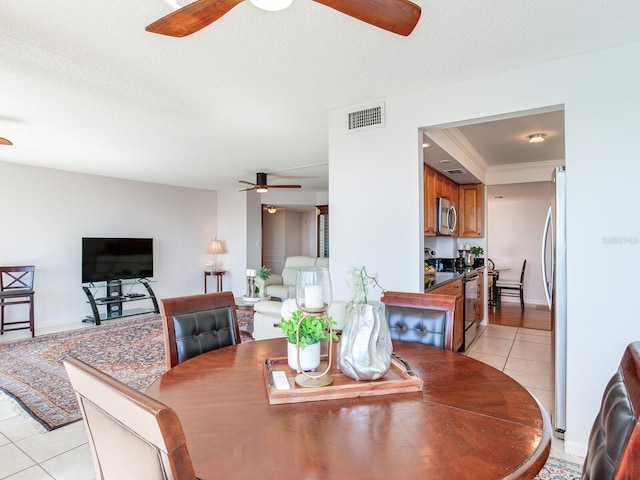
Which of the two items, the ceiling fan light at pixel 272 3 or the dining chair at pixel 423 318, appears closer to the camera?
the ceiling fan light at pixel 272 3

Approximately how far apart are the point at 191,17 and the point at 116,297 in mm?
5776

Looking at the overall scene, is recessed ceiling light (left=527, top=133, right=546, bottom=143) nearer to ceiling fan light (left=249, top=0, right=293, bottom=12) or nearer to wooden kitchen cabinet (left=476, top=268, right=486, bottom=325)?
wooden kitchen cabinet (left=476, top=268, right=486, bottom=325)

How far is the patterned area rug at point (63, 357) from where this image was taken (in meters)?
2.79

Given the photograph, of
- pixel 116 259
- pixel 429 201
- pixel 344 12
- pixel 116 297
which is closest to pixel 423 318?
pixel 344 12

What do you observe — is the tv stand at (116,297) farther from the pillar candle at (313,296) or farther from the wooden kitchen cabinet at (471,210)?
the pillar candle at (313,296)

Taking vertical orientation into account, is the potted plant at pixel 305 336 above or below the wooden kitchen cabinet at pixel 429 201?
below

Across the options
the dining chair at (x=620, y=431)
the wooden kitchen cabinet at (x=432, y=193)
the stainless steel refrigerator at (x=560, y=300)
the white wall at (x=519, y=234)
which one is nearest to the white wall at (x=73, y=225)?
the wooden kitchen cabinet at (x=432, y=193)

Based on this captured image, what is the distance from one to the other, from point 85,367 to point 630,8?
2766 millimetres

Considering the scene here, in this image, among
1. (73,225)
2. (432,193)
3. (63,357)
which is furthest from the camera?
(73,225)

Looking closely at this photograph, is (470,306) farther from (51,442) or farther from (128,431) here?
(128,431)

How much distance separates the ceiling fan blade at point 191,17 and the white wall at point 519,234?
6.78m

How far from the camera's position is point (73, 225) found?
589 cm

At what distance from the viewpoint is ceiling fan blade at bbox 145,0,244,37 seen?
4.55 feet

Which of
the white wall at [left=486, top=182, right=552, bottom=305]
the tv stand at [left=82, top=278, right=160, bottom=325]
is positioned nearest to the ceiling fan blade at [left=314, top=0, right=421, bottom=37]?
the tv stand at [left=82, top=278, right=160, bottom=325]
